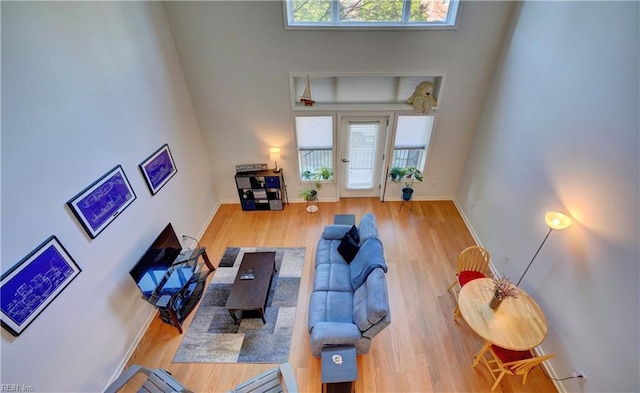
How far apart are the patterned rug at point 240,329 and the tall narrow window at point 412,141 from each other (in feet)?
9.77

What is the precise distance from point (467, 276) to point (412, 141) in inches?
106

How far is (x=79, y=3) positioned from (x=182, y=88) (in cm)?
178

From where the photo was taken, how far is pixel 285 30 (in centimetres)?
400

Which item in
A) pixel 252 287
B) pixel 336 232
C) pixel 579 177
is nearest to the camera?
pixel 579 177

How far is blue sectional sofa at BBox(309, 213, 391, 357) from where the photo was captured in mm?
2744

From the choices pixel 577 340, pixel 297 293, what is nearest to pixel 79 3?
pixel 297 293

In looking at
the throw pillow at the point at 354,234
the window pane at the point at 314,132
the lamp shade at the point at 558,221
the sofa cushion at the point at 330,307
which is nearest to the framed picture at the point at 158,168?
the window pane at the point at 314,132

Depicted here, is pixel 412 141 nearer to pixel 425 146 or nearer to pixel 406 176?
pixel 425 146

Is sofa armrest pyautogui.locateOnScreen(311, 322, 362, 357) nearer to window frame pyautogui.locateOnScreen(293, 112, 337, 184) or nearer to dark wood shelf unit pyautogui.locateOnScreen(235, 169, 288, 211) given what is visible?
dark wood shelf unit pyautogui.locateOnScreen(235, 169, 288, 211)

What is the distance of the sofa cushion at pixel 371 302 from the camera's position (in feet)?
8.65

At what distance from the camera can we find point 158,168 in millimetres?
3713

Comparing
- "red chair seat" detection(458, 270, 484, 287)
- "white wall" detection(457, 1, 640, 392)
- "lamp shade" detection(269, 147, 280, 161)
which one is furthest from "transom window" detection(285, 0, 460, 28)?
"red chair seat" detection(458, 270, 484, 287)

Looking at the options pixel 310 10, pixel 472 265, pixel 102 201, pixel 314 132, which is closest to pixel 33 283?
pixel 102 201

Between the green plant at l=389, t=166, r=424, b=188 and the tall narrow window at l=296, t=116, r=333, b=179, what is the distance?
4.20 feet
